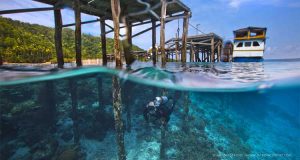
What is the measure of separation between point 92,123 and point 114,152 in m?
3.38

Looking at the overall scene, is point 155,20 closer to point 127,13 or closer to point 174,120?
point 127,13

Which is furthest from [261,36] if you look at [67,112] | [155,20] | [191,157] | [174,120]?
[67,112]

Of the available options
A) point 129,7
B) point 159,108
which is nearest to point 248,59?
point 129,7

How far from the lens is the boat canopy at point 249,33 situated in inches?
809

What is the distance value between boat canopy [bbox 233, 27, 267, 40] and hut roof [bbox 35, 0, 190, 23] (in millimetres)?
13321

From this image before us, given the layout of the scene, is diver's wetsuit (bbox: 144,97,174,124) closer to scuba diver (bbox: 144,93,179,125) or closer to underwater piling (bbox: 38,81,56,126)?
scuba diver (bbox: 144,93,179,125)

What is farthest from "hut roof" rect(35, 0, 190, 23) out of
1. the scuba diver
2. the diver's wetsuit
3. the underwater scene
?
the diver's wetsuit

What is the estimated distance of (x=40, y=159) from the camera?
7461 mm

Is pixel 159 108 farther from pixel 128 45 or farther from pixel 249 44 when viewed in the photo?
pixel 249 44

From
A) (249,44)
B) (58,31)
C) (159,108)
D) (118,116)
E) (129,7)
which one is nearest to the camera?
(118,116)

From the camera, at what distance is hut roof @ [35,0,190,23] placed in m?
9.88

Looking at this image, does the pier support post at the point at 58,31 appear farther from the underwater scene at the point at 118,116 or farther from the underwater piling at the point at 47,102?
the underwater piling at the point at 47,102

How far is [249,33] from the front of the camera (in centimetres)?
2130

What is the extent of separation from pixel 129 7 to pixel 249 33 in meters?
16.9
